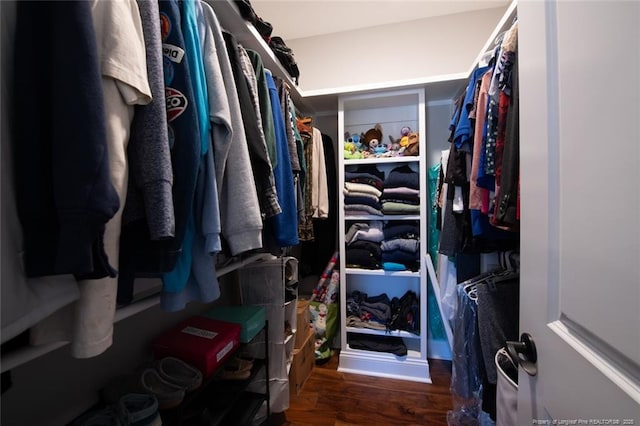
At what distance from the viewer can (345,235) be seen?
1790 mm

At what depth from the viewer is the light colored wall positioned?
68.1 inches

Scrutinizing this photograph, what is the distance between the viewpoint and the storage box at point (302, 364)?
1.50 metres

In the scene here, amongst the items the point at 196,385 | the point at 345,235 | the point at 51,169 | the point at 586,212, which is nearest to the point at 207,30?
the point at 51,169

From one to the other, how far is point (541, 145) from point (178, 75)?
779 mm

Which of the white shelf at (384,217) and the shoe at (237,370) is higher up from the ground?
the white shelf at (384,217)

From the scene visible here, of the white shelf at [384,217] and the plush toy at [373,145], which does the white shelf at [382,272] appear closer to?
the white shelf at [384,217]

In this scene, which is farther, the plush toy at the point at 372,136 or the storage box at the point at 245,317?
the plush toy at the point at 372,136

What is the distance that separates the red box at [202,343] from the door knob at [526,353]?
94 centimetres

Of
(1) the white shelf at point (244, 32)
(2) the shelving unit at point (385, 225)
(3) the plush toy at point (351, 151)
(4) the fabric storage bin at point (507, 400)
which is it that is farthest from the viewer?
(3) the plush toy at point (351, 151)

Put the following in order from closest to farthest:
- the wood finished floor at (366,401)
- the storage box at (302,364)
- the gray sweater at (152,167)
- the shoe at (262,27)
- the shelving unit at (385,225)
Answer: the gray sweater at (152,167) → the shoe at (262,27) → the wood finished floor at (366,401) → the storage box at (302,364) → the shelving unit at (385,225)

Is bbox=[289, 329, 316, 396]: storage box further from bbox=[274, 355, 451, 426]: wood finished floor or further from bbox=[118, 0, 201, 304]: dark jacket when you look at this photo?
bbox=[118, 0, 201, 304]: dark jacket

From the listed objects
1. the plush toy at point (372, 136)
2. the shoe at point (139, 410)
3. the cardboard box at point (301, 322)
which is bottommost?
the cardboard box at point (301, 322)

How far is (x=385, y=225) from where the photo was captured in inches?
71.8

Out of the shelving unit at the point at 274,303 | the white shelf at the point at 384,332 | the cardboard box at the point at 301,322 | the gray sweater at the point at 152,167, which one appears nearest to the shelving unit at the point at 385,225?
the white shelf at the point at 384,332
